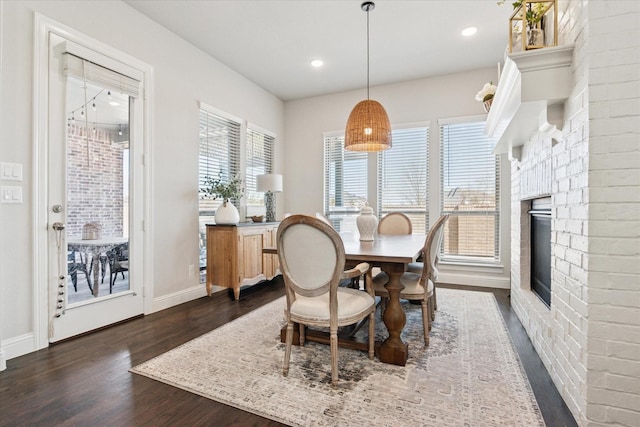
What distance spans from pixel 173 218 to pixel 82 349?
1.51 meters

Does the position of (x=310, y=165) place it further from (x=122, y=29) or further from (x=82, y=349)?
(x=82, y=349)

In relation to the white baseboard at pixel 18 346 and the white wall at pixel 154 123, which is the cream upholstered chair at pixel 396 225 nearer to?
the white wall at pixel 154 123

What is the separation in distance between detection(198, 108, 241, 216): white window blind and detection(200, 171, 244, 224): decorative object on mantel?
65 mm

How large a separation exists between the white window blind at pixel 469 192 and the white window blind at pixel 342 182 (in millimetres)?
1264

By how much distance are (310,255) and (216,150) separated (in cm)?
289

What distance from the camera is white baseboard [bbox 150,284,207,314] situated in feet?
10.8

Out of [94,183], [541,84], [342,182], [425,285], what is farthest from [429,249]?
[342,182]

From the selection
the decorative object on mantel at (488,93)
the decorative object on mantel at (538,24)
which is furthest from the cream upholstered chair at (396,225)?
the decorative object on mantel at (538,24)

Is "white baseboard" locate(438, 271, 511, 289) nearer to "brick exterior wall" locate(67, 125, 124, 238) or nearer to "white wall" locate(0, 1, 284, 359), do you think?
"white wall" locate(0, 1, 284, 359)

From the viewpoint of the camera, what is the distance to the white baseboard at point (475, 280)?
4.24 metres

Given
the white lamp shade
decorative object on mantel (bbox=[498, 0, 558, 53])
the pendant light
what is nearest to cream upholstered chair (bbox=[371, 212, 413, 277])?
the pendant light

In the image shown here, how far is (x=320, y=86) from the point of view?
5.03m

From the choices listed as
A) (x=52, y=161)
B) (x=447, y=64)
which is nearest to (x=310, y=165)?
(x=447, y=64)

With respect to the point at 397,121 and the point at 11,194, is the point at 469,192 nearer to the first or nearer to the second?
the point at 397,121
